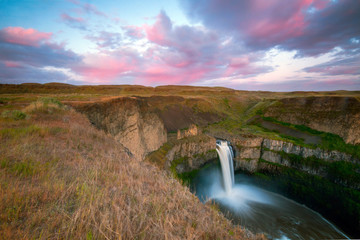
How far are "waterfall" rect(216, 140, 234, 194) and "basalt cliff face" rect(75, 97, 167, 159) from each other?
1430 centimetres

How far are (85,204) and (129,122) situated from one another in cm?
1763

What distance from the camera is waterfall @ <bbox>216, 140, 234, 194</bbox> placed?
3053cm

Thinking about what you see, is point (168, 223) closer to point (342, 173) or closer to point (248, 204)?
point (248, 204)

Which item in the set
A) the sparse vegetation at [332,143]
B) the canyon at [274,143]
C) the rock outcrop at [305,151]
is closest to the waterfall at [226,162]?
the canyon at [274,143]

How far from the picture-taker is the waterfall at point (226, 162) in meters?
30.5

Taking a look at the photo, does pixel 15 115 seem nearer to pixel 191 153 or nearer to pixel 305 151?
pixel 191 153

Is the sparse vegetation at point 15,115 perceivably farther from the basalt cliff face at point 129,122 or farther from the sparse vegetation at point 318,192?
the sparse vegetation at point 318,192

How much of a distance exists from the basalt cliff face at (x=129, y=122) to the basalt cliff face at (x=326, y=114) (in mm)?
42979

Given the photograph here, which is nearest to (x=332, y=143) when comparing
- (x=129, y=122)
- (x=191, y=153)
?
(x=191, y=153)

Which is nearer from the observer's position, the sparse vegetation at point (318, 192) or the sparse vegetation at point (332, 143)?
the sparse vegetation at point (318, 192)

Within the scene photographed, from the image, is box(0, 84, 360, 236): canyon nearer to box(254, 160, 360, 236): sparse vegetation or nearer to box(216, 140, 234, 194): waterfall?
box(254, 160, 360, 236): sparse vegetation

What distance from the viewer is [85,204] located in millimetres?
2480

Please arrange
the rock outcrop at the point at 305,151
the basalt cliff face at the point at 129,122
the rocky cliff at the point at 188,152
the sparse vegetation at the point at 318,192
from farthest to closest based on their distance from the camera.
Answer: the rock outcrop at the point at 305,151
the rocky cliff at the point at 188,152
the sparse vegetation at the point at 318,192
the basalt cliff face at the point at 129,122

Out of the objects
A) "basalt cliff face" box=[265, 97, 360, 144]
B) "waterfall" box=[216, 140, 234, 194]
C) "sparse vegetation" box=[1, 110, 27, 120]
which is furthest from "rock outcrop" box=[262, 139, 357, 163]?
"sparse vegetation" box=[1, 110, 27, 120]
